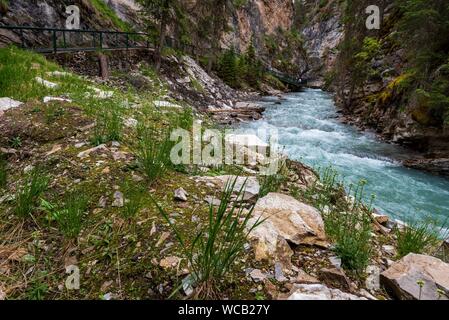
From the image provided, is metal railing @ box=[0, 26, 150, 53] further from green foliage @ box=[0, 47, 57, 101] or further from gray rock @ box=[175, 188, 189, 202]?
gray rock @ box=[175, 188, 189, 202]

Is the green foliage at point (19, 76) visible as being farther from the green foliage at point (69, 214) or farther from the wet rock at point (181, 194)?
the wet rock at point (181, 194)

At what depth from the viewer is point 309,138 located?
566 inches

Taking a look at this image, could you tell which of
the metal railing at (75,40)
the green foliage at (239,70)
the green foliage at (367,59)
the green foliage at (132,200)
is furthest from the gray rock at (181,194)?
A: the green foliage at (239,70)

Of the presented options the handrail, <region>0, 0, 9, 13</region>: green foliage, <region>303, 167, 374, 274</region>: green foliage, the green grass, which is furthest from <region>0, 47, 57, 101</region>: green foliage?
the green grass

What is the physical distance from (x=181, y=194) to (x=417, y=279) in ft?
7.37

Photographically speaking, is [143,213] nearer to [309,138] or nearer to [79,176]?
[79,176]

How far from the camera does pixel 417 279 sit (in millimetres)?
2246

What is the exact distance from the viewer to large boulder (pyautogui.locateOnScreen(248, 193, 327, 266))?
2465 mm

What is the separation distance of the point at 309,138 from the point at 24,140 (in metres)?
12.5

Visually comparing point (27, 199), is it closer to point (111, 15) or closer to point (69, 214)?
point (69, 214)

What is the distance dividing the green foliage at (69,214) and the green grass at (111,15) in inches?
837
